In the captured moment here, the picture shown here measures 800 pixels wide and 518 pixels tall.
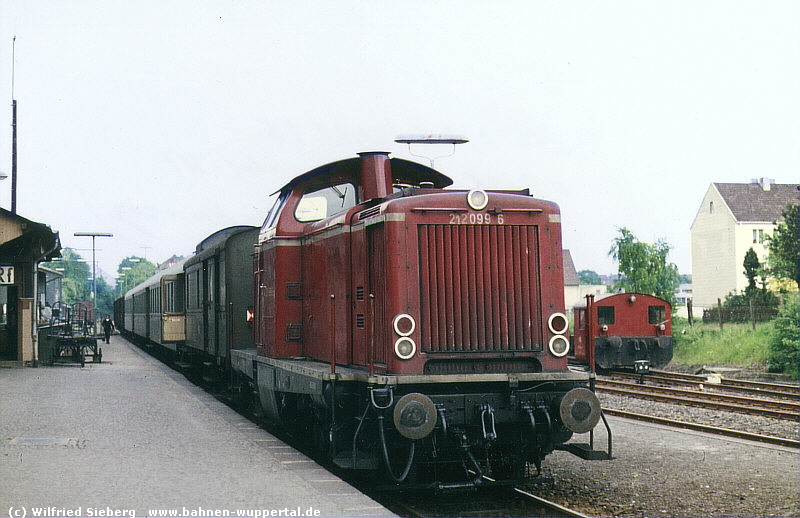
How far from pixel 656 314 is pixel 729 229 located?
111 ft

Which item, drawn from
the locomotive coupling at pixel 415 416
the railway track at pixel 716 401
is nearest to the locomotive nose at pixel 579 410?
the locomotive coupling at pixel 415 416

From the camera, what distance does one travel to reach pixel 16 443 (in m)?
9.21

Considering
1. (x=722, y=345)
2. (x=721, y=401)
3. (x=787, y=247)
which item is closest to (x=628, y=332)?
(x=722, y=345)

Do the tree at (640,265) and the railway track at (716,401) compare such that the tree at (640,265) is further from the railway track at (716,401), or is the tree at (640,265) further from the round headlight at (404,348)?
the round headlight at (404,348)

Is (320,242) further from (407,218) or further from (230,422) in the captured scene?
(230,422)

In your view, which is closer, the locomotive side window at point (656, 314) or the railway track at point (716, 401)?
the railway track at point (716, 401)

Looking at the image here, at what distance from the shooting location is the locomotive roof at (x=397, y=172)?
9.09 metres

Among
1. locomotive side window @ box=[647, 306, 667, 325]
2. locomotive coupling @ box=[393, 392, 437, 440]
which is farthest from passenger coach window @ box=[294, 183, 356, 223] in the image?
locomotive side window @ box=[647, 306, 667, 325]

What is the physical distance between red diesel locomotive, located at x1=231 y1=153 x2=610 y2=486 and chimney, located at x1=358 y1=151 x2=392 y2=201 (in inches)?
20.8

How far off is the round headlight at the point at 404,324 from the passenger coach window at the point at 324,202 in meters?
2.22

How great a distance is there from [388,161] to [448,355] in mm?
2523

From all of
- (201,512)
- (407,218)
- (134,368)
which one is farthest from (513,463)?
(134,368)

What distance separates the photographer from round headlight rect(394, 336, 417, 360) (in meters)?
7.17

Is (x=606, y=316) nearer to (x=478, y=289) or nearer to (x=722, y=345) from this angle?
(x=722, y=345)
